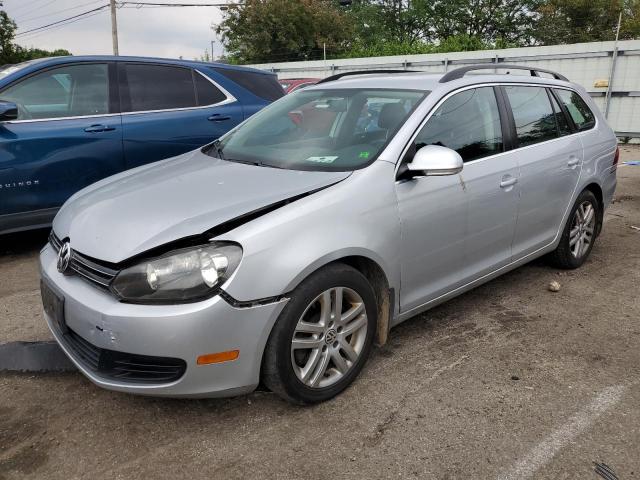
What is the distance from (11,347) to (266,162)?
1825 mm

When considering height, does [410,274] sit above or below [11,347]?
above

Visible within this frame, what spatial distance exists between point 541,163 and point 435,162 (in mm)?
1396

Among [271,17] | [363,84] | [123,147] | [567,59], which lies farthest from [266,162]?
[271,17]

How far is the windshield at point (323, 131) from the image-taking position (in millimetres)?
3000

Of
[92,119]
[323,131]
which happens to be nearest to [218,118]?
[92,119]

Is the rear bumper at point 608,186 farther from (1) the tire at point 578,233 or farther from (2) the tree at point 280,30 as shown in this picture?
(2) the tree at point 280,30

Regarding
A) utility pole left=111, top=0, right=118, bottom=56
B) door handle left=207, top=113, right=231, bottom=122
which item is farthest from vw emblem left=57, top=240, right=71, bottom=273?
utility pole left=111, top=0, right=118, bottom=56

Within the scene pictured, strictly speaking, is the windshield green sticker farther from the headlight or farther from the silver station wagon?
the headlight

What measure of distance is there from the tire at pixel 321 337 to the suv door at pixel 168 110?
10.5 ft

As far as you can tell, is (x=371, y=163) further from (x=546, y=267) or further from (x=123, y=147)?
(x=123, y=147)

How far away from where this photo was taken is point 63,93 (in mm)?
4805

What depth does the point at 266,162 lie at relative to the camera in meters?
3.14

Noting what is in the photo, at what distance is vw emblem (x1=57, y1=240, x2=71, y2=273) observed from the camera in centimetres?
255

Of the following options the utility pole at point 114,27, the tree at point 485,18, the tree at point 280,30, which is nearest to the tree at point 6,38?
the utility pole at point 114,27
